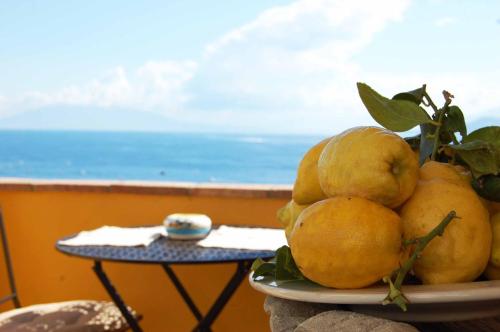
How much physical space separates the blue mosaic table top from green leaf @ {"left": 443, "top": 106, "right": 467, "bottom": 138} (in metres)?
1.27

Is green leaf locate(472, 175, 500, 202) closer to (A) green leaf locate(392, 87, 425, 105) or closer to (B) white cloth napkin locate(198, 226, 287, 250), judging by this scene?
(A) green leaf locate(392, 87, 425, 105)

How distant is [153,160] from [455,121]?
41.0 meters

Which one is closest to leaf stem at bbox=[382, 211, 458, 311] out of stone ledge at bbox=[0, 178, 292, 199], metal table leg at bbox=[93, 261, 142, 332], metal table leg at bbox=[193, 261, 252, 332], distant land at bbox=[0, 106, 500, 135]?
metal table leg at bbox=[193, 261, 252, 332]

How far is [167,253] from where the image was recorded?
1.89m

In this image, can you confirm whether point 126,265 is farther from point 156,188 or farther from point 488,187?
point 488,187

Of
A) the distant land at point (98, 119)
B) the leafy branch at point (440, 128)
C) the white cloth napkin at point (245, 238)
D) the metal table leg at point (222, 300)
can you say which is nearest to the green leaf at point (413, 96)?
the leafy branch at point (440, 128)

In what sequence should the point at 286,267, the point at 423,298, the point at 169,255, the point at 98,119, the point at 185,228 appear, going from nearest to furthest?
1. the point at 423,298
2. the point at 286,267
3. the point at 169,255
4. the point at 185,228
5. the point at 98,119

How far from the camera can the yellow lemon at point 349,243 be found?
0.50 m

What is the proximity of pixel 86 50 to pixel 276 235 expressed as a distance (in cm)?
4471

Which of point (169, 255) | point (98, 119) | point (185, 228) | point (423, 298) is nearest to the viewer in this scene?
point (423, 298)

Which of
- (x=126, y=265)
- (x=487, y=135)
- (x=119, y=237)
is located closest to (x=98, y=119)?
(x=126, y=265)

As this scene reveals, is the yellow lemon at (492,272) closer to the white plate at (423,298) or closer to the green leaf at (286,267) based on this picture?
the white plate at (423,298)

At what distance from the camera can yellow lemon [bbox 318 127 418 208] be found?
1.74 ft

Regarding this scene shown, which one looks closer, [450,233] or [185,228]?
[450,233]
